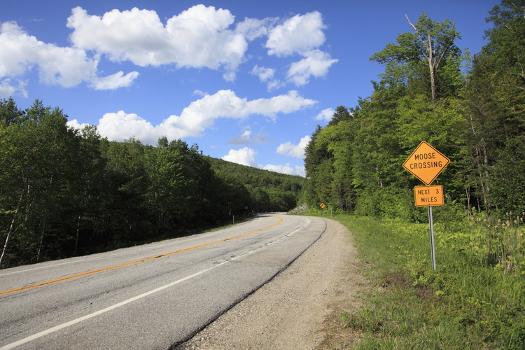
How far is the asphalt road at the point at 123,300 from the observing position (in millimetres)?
5254

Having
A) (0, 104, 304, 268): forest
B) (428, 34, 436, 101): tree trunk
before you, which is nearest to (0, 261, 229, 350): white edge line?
(0, 104, 304, 268): forest

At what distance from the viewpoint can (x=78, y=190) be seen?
108 feet

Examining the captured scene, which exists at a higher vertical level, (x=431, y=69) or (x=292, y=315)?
(x=431, y=69)

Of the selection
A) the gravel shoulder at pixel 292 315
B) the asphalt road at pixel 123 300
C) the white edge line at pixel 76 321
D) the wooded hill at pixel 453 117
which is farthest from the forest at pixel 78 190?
the wooded hill at pixel 453 117

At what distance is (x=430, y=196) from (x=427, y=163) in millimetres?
810

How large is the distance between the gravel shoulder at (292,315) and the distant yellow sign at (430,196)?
230cm

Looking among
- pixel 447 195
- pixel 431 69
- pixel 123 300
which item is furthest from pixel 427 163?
pixel 431 69

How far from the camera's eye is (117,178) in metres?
42.0

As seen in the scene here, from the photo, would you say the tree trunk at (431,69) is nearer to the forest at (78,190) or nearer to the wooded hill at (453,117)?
the wooded hill at (453,117)

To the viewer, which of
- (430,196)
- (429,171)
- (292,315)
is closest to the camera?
(292,315)

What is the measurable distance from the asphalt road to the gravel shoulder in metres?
0.30

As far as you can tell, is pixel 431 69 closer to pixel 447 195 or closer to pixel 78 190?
pixel 447 195

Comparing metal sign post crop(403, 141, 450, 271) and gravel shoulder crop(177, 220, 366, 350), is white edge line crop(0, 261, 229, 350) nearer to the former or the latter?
gravel shoulder crop(177, 220, 366, 350)

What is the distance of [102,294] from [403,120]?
25928 millimetres
